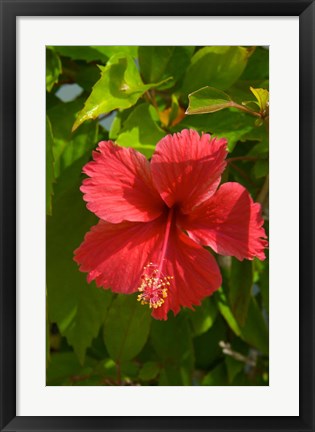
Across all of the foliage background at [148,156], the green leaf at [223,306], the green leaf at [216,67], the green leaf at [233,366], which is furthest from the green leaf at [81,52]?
the green leaf at [233,366]

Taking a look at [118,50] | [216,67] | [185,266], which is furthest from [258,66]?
[185,266]

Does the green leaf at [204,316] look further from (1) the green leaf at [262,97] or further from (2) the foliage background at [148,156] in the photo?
(1) the green leaf at [262,97]

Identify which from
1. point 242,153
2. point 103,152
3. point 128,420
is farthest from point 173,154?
point 128,420

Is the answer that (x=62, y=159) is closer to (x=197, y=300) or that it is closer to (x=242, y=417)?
(x=197, y=300)

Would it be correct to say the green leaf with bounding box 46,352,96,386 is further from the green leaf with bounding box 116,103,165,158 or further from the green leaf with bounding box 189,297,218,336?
the green leaf with bounding box 116,103,165,158

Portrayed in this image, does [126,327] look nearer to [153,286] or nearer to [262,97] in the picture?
[153,286]

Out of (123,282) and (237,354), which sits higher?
(123,282)
